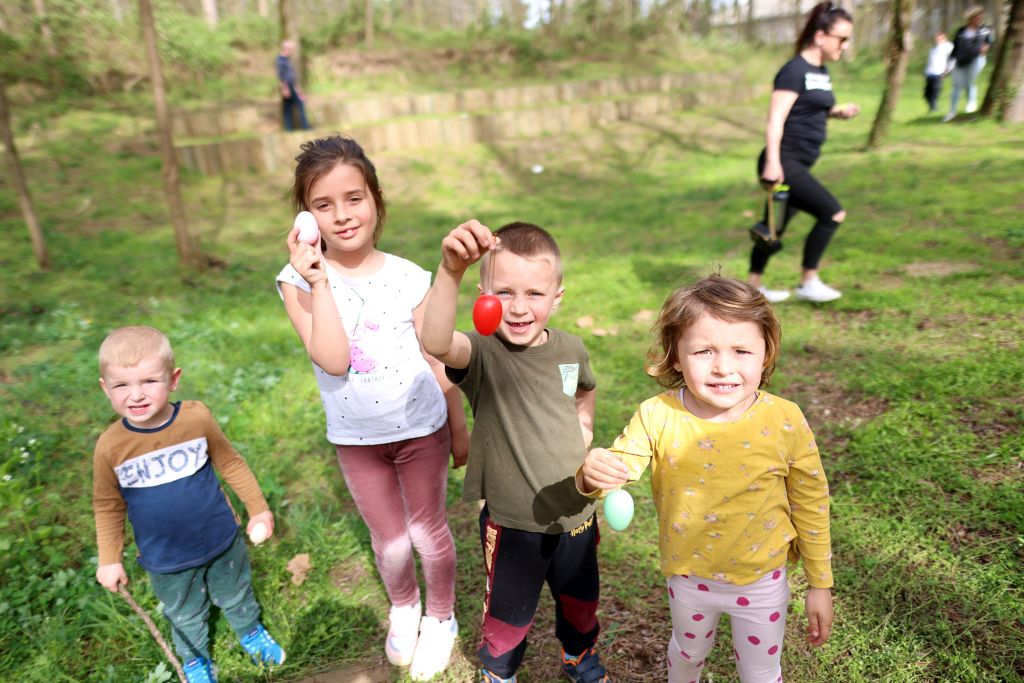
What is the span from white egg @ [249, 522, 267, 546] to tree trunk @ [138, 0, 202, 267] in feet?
17.2

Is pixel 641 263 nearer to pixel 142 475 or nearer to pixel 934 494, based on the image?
pixel 934 494

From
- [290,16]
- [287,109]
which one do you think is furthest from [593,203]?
[290,16]

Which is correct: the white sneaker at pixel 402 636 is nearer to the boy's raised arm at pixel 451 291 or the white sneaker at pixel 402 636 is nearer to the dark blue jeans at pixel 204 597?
the dark blue jeans at pixel 204 597

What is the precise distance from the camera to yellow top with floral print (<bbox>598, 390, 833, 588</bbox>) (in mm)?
1665

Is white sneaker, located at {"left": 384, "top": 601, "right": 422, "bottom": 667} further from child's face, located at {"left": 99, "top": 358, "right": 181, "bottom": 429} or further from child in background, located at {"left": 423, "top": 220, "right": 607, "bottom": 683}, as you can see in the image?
child's face, located at {"left": 99, "top": 358, "right": 181, "bottom": 429}

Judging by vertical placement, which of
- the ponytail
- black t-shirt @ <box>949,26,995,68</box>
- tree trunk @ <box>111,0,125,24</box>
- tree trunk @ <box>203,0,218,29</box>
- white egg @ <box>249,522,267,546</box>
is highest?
tree trunk @ <box>203,0,218,29</box>

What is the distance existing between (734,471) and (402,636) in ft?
4.98

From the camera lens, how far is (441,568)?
7.80 ft

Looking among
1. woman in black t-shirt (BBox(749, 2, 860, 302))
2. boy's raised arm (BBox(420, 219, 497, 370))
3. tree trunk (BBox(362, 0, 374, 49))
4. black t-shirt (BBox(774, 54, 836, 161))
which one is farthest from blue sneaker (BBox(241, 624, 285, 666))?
tree trunk (BBox(362, 0, 374, 49))

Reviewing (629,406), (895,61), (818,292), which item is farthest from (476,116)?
(629,406)

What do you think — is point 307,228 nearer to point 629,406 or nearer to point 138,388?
point 138,388

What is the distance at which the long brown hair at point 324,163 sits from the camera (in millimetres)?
2045

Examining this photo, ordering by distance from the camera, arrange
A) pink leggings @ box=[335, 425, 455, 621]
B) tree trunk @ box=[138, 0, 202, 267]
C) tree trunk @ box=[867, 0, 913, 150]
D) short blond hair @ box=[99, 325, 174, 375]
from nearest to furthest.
Answer: short blond hair @ box=[99, 325, 174, 375] < pink leggings @ box=[335, 425, 455, 621] < tree trunk @ box=[138, 0, 202, 267] < tree trunk @ box=[867, 0, 913, 150]

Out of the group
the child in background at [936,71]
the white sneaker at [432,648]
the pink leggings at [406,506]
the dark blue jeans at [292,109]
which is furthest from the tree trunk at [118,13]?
the child in background at [936,71]
